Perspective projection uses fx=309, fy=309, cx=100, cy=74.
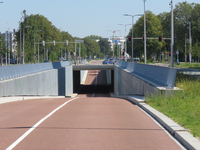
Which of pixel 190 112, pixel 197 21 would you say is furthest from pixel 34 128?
pixel 197 21

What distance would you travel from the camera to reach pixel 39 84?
34.5 m

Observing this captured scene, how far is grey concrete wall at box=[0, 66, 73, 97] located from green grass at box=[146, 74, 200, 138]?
11535mm

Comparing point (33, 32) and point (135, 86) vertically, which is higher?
point (33, 32)

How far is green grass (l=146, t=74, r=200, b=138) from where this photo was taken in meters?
8.35

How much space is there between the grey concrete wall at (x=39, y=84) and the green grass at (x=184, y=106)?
1153cm

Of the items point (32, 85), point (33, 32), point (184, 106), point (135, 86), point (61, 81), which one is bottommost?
point (61, 81)

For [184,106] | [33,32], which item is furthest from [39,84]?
[33,32]

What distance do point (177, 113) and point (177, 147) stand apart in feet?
11.4

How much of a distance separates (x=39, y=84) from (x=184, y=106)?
25260 mm

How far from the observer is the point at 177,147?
6695 millimetres

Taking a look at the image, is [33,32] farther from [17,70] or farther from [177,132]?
[177,132]

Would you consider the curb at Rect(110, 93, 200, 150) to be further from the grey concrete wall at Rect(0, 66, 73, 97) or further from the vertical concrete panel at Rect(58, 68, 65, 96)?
the vertical concrete panel at Rect(58, 68, 65, 96)

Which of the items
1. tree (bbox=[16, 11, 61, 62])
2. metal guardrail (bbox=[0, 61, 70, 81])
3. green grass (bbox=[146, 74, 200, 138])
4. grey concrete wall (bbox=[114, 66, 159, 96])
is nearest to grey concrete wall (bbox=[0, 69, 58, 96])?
metal guardrail (bbox=[0, 61, 70, 81])

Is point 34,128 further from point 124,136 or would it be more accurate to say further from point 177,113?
point 177,113
